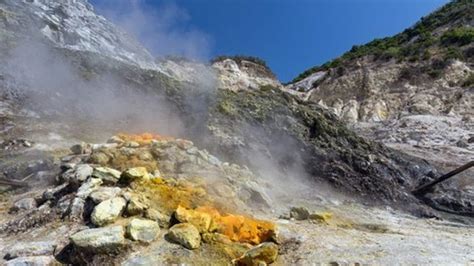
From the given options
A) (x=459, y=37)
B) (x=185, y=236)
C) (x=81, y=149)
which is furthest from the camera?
(x=459, y=37)

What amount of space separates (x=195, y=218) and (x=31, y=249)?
7.36 feet

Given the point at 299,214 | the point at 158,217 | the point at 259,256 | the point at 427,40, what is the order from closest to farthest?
the point at 259,256 → the point at 158,217 → the point at 299,214 → the point at 427,40

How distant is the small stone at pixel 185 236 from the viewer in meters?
6.45

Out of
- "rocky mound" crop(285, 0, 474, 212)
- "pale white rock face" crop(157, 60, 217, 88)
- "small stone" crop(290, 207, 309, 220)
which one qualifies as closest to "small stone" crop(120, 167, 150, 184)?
"small stone" crop(290, 207, 309, 220)

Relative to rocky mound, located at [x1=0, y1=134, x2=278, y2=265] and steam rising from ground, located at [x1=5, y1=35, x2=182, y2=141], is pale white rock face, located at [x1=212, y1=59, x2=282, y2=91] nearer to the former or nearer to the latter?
steam rising from ground, located at [x1=5, y1=35, x2=182, y2=141]

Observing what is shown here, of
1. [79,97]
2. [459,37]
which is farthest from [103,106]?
[459,37]

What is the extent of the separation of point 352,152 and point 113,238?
9.76 metres

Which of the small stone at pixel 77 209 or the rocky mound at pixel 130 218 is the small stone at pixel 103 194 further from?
the small stone at pixel 77 209

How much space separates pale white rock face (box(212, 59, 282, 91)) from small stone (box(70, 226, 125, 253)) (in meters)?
17.4

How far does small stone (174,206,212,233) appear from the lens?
689 centimetres

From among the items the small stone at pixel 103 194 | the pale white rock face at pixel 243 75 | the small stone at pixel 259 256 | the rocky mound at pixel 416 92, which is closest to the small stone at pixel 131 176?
the small stone at pixel 103 194

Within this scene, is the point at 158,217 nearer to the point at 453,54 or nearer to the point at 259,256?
the point at 259,256

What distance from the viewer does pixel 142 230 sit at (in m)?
6.59

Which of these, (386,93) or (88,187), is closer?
(88,187)
